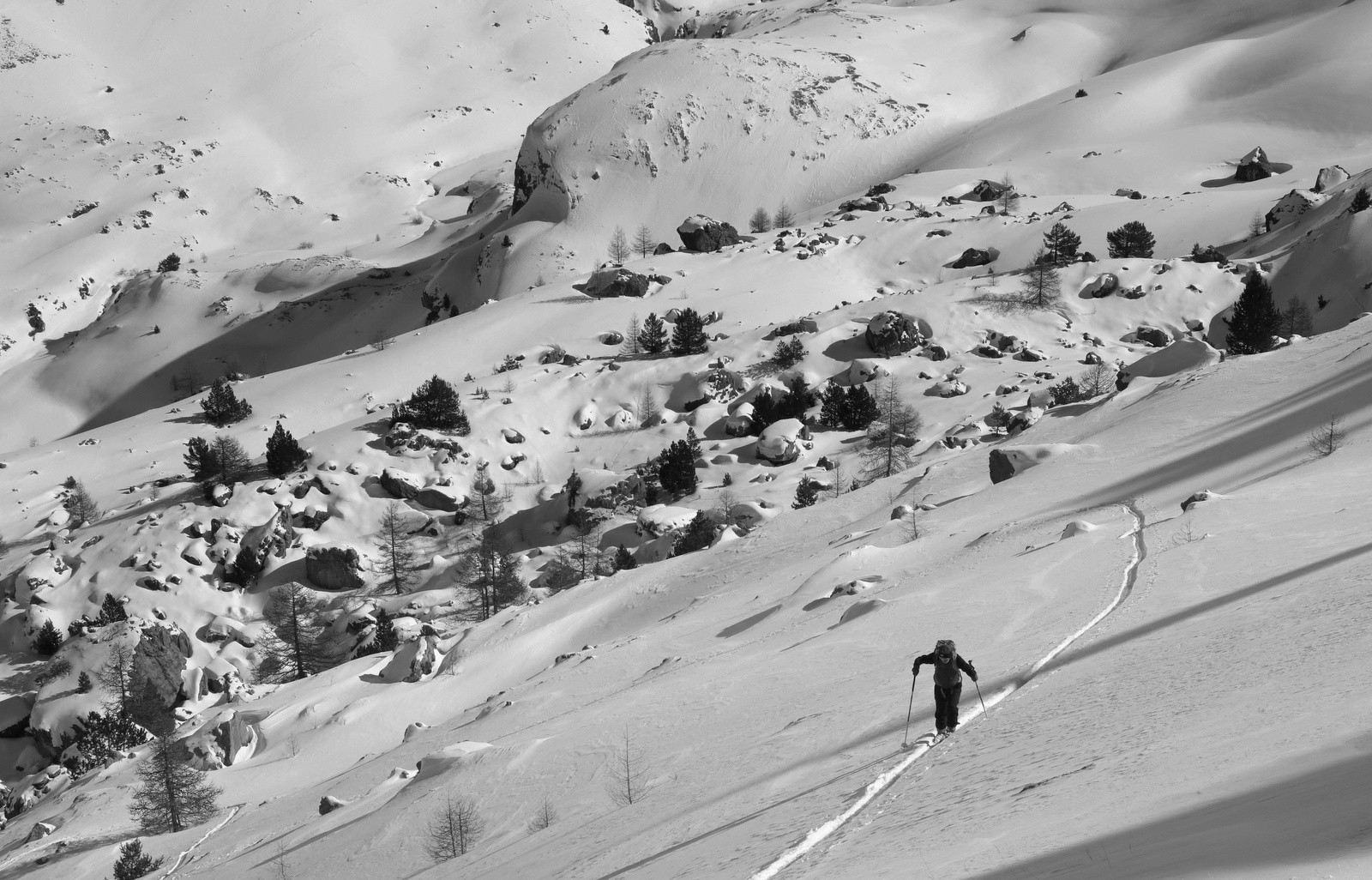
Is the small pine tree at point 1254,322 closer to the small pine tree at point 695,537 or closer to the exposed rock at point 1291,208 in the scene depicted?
the exposed rock at point 1291,208

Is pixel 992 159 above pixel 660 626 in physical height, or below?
above

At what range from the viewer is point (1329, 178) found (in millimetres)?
72750

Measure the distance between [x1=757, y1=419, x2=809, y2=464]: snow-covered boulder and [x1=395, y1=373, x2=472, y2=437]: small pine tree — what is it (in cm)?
1442

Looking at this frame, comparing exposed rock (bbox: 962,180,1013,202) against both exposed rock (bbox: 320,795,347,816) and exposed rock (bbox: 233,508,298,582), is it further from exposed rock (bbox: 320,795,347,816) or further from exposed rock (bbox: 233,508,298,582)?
exposed rock (bbox: 320,795,347,816)

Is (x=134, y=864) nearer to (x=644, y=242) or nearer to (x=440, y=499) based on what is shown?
(x=440, y=499)

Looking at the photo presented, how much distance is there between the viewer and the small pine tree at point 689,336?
59.4 m

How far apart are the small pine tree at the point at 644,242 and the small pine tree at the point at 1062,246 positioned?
34.5 meters

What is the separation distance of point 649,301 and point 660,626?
42237 millimetres

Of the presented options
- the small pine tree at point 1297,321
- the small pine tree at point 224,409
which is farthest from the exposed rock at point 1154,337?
the small pine tree at point 224,409

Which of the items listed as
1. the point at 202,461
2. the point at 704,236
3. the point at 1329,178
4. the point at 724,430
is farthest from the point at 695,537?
the point at 1329,178

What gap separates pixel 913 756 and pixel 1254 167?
84.4m

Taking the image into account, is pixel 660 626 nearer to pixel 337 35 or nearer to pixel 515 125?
pixel 515 125

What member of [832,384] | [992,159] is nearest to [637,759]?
[832,384]

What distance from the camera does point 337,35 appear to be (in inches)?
6063
